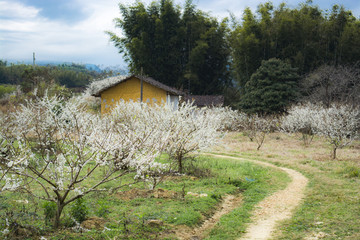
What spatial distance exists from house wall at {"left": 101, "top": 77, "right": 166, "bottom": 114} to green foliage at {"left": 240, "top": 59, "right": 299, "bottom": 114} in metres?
8.51

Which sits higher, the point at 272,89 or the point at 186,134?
the point at 272,89

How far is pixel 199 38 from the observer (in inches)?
1623

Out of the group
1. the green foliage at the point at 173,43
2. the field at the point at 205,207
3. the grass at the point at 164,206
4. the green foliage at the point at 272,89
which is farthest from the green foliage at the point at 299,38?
the grass at the point at 164,206

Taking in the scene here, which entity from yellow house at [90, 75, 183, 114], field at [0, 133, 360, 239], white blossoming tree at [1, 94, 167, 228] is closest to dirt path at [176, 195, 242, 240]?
field at [0, 133, 360, 239]

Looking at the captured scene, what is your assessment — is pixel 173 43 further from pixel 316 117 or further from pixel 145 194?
pixel 145 194

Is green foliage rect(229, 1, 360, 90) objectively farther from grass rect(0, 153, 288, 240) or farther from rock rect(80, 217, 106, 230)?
rock rect(80, 217, 106, 230)

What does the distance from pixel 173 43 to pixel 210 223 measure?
34.5 m

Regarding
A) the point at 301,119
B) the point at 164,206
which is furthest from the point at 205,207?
A: the point at 301,119

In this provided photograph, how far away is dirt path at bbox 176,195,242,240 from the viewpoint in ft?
23.6

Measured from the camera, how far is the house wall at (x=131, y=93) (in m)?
31.8

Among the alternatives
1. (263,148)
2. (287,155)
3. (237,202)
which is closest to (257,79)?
(263,148)

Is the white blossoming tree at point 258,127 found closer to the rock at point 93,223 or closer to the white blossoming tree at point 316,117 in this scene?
the white blossoming tree at point 316,117

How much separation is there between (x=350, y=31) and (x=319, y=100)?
8.29 meters

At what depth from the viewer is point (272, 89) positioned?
3139 centimetres
